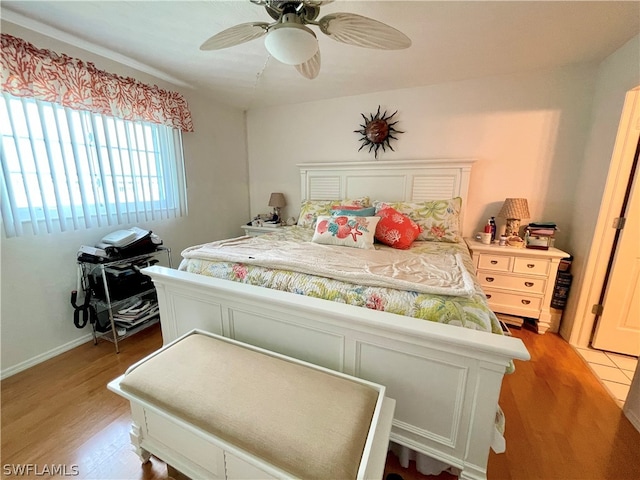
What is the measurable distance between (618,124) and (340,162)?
88.0 inches

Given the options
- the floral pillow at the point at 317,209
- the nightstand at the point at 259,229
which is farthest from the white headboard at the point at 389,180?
the nightstand at the point at 259,229

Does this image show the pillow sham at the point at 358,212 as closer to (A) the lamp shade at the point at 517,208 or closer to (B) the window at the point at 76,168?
(A) the lamp shade at the point at 517,208

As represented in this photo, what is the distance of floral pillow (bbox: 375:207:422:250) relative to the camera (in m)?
2.05

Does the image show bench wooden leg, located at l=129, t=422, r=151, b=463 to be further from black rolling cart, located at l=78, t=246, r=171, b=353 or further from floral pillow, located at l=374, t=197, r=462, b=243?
floral pillow, located at l=374, t=197, r=462, b=243

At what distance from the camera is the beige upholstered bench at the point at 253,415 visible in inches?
31.0

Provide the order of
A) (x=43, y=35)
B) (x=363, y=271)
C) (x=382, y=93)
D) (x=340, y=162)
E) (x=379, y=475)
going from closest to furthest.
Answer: (x=379, y=475) < (x=363, y=271) < (x=43, y=35) < (x=382, y=93) < (x=340, y=162)

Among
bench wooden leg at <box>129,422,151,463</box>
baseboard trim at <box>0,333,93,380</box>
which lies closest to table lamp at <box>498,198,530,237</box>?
bench wooden leg at <box>129,422,151,463</box>

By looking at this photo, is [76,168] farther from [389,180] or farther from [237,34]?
[389,180]

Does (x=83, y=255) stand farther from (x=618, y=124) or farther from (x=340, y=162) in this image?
(x=618, y=124)

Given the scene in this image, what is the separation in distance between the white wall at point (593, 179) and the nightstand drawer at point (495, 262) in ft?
1.66

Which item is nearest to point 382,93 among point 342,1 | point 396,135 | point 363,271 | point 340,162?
point 396,135

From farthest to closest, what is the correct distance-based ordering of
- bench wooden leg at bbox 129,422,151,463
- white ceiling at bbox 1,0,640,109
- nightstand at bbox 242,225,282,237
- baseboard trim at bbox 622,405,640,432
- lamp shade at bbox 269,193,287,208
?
lamp shade at bbox 269,193,287,208, nightstand at bbox 242,225,282,237, white ceiling at bbox 1,0,640,109, baseboard trim at bbox 622,405,640,432, bench wooden leg at bbox 129,422,151,463

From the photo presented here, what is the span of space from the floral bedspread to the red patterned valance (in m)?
1.41

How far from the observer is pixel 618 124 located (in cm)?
184
